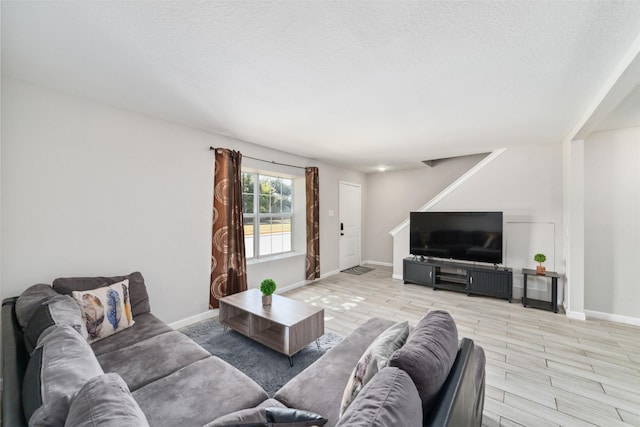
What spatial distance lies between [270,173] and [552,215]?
4360mm

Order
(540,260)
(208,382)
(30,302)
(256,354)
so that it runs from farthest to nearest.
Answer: (540,260) < (256,354) < (30,302) < (208,382)

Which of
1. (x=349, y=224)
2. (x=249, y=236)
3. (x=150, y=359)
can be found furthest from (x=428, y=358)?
(x=349, y=224)

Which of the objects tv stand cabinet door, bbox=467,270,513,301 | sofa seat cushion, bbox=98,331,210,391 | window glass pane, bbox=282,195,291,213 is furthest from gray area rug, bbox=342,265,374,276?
sofa seat cushion, bbox=98,331,210,391

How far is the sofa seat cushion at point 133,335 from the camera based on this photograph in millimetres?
1738

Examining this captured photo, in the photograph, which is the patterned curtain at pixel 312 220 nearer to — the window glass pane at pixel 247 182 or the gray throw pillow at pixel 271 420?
the window glass pane at pixel 247 182

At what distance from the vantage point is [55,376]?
853 mm

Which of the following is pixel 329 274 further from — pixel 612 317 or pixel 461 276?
pixel 612 317

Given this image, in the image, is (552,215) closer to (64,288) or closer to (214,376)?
(214,376)

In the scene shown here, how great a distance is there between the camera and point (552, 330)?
291cm

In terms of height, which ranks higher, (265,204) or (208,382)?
(265,204)

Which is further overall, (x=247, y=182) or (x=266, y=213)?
(x=266, y=213)

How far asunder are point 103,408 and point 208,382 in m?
0.77

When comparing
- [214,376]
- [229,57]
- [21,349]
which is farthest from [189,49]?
[214,376]

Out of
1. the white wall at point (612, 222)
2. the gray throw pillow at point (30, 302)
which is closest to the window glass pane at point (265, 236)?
the gray throw pillow at point (30, 302)
